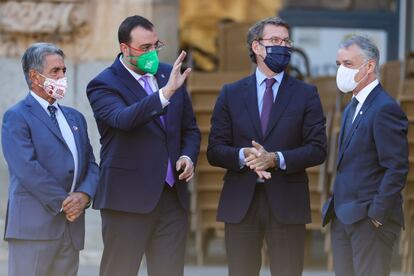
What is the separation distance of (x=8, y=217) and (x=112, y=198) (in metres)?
0.60

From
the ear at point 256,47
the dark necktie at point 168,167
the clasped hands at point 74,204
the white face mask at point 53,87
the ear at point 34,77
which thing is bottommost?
the clasped hands at point 74,204

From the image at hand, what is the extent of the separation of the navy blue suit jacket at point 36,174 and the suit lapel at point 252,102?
3.41 ft

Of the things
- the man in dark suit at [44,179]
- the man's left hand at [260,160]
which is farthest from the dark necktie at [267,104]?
the man in dark suit at [44,179]

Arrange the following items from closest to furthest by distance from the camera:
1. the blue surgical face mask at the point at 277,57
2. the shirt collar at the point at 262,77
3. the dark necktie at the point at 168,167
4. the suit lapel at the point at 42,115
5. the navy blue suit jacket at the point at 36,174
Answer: the navy blue suit jacket at the point at 36,174 → the suit lapel at the point at 42,115 → the dark necktie at the point at 168,167 → the blue surgical face mask at the point at 277,57 → the shirt collar at the point at 262,77

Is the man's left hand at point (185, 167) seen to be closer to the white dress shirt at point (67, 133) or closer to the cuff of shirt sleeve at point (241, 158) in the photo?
the cuff of shirt sleeve at point (241, 158)

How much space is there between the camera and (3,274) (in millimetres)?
9008

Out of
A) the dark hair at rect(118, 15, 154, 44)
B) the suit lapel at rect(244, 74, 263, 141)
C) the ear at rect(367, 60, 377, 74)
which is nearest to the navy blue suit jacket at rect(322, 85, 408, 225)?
the ear at rect(367, 60, 377, 74)

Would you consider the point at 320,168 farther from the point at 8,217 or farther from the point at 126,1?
the point at 8,217

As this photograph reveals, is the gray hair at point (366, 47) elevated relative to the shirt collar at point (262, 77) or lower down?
elevated

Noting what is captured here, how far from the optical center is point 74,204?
6.29m

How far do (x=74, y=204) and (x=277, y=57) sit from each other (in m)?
1.47

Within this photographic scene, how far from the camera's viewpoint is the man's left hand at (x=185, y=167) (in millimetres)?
6434

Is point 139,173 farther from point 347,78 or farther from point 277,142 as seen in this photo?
point 347,78

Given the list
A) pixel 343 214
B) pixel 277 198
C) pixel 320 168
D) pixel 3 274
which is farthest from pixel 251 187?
pixel 3 274
